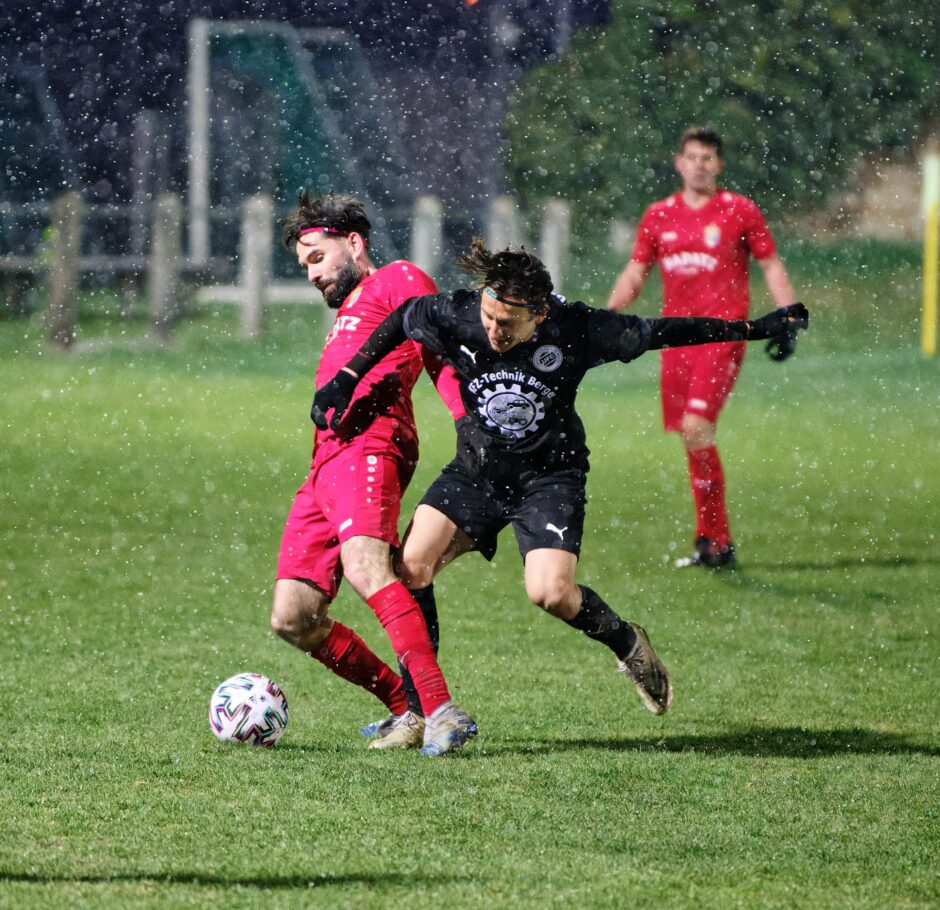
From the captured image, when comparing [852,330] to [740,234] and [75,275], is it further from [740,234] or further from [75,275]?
[740,234]

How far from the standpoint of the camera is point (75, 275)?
1866cm

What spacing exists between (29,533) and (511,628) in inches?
135

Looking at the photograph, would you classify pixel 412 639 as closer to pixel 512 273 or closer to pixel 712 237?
pixel 512 273

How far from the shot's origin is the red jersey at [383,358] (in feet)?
18.3

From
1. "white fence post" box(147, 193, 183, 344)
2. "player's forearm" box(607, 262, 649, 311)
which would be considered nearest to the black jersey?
"player's forearm" box(607, 262, 649, 311)

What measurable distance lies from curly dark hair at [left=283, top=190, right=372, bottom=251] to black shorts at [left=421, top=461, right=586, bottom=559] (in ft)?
2.91

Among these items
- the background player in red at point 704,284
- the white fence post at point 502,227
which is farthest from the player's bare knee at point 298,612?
the white fence post at point 502,227

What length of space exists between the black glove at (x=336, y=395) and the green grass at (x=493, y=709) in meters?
1.02

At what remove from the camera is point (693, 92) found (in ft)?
98.0

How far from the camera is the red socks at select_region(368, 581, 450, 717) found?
5.26 meters

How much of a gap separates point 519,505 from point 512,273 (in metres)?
0.80

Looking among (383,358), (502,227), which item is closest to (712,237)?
(383,358)

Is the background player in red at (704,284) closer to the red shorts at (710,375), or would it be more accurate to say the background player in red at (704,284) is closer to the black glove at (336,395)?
the red shorts at (710,375)

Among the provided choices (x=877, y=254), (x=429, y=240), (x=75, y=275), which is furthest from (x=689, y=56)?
(x=75, y=275)
